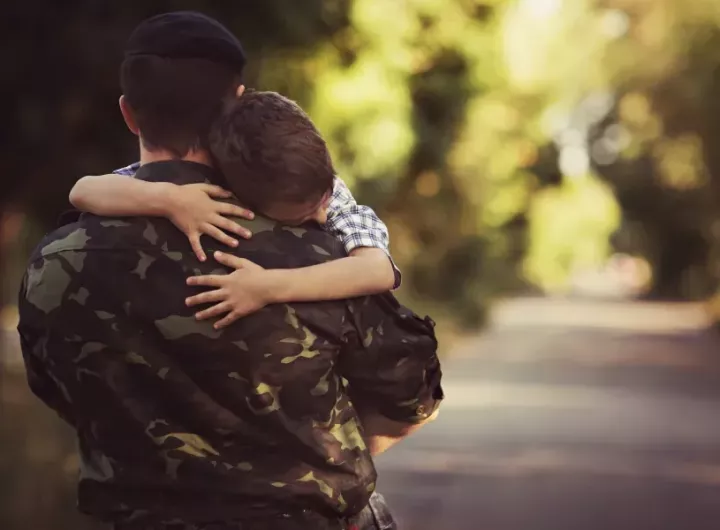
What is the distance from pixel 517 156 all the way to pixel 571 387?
11494mm

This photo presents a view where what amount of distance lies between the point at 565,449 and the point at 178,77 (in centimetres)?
981

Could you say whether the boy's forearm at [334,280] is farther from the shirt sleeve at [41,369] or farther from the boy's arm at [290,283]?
the shirt sleeve at [41,369]

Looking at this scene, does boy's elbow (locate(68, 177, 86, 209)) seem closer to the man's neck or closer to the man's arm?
the man's neck

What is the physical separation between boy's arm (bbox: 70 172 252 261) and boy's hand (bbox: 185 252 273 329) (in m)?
0.04

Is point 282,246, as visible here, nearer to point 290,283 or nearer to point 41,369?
point 290,283

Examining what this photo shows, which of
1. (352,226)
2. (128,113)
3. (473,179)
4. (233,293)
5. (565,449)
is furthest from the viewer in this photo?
(473,179)

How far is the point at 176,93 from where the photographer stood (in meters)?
2.12

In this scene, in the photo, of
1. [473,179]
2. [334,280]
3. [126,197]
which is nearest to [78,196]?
[126,197]

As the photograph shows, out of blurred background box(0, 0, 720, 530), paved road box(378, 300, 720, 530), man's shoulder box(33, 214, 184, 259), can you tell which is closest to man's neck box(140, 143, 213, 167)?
man's shoulder box(33, 214, 184, 259)

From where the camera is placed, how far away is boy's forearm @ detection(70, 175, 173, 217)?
212cm

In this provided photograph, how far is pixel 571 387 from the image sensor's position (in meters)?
17.7

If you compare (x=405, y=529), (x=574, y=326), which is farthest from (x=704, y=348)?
(x=405, y=529)

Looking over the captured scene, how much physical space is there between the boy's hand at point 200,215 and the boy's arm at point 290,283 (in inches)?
1.6

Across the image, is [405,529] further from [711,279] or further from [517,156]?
[711,279]
